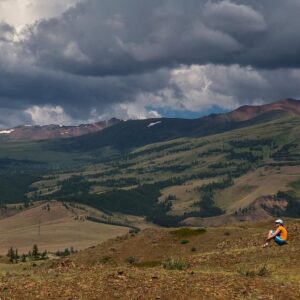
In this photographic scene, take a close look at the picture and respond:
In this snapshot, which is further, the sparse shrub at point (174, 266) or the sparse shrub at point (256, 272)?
the sparse shrub at point (174, 266)

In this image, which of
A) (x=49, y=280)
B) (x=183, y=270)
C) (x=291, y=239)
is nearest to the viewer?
(x=49, y=280)

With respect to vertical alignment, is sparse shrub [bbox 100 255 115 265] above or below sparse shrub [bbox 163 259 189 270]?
below

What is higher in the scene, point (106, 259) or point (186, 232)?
point (186, 232)

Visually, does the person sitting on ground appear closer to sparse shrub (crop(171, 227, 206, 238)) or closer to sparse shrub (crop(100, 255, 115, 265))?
sparse shrub (crop(100, 255, 115, 265))

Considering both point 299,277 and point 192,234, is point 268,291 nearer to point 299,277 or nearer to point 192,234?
point 299,277

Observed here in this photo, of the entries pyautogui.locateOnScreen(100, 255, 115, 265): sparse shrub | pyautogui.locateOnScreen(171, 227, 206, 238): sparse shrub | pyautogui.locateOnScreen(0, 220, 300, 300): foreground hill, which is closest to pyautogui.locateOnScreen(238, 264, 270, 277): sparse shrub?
pyautogui.locateOnScreen(0, 220, 300, 300): foreground hill

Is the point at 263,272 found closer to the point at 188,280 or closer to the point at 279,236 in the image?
the point at 188,280

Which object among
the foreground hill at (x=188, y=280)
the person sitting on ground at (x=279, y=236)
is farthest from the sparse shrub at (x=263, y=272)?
the person sitting on ground at (x=279, y=236)

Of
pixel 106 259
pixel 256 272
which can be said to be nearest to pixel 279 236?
pixel 256 272

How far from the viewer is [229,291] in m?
30.1

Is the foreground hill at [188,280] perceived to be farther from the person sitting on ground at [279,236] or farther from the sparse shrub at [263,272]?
the person sitting on ground at [279,236]

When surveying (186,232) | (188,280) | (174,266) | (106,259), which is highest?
(188,280)

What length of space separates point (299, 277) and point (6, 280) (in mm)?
19219

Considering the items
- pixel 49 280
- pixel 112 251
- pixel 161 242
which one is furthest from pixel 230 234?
pixel 49 280
